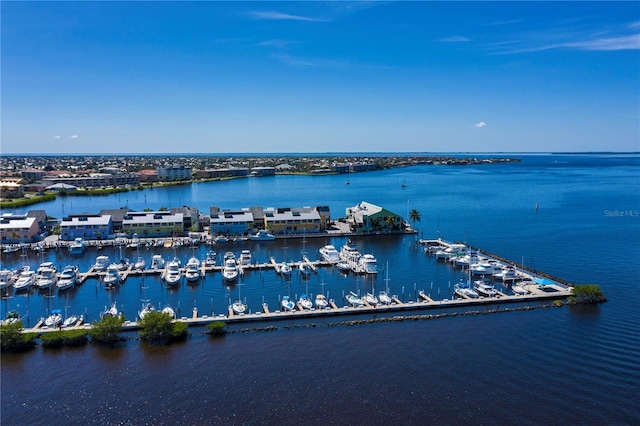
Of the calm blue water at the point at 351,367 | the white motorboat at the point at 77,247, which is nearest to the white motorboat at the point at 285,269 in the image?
the calm blue water at the point at 351,367

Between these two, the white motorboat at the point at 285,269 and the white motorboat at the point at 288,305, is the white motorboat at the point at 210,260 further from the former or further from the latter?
the white motorboat at the point at 288,305

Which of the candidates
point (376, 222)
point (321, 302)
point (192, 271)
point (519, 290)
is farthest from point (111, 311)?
point (376, 222)

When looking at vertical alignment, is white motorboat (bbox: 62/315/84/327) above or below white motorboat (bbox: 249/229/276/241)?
below

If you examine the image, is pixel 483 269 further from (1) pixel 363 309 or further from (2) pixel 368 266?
(1) pixel 363 309

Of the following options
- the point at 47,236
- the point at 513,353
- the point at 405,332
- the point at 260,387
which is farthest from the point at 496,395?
the point at 47,236

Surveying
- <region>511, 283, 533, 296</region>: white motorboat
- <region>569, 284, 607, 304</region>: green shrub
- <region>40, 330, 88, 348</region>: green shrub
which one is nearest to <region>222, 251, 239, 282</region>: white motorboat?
<region>40, 330, 88, 348</region>: green shrub

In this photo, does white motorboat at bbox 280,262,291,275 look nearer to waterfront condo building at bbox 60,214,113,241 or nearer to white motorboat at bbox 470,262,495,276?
white motorboat at bbox 470,262,495,276

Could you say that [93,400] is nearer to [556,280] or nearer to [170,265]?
[170,265]
